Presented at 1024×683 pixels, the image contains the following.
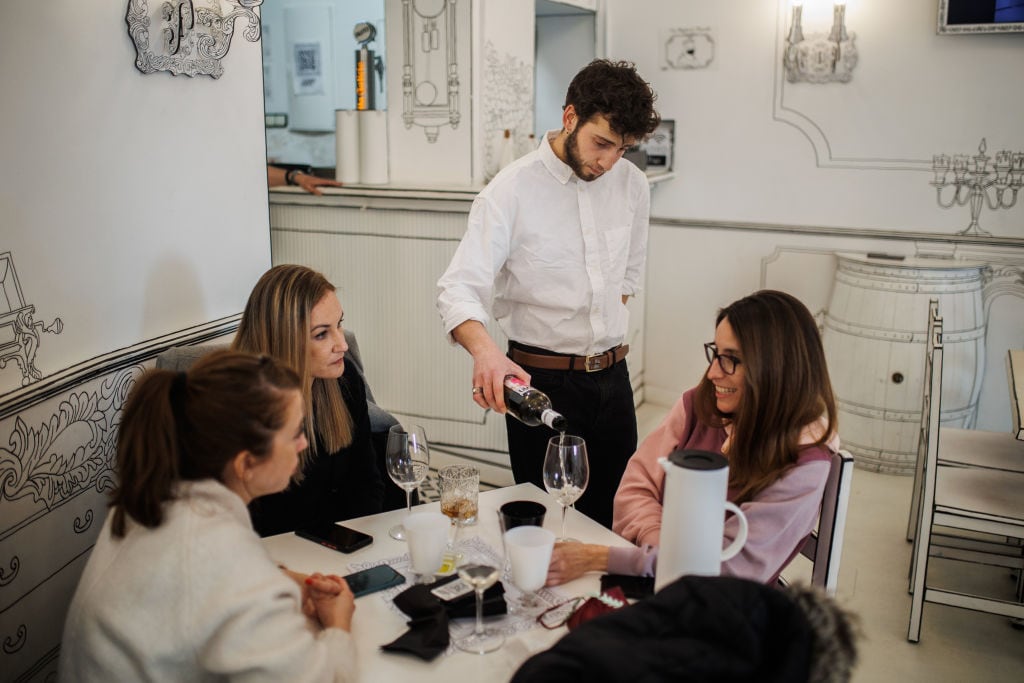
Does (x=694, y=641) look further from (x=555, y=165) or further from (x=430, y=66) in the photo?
(x=430, y=66)

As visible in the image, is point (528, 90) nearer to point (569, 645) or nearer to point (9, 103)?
point (9, 103)

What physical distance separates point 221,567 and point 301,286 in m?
0.91

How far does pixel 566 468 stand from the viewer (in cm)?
170

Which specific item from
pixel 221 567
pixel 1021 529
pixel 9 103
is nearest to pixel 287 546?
pixel 221 567

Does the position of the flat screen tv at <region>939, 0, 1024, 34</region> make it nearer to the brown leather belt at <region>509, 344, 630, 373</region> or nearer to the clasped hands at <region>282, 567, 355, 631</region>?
the brown leather belt at <region>509, 344, 630, 373</region>

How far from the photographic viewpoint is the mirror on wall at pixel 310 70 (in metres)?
5.36

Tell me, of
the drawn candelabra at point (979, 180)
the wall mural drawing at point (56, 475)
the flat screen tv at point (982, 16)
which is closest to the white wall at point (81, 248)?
the wall mural drawing at point (56, 475)

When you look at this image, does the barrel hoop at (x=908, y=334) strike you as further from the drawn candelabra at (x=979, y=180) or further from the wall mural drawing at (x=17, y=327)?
the wall mural drawing at (x=17, y=327)

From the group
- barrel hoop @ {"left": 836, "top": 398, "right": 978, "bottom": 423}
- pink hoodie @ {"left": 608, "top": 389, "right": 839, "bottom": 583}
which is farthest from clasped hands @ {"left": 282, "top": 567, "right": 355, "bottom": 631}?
barrel hoop @ {"left": 836, "top": 398, "right": 978, "bottom": 423}

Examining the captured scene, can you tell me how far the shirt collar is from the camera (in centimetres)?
240

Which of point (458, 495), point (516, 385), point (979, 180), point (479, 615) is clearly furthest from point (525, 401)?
point (979, 180)

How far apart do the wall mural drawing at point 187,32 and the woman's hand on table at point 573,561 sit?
1.47 meters

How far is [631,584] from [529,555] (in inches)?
9.9

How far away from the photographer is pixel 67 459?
197 cm
